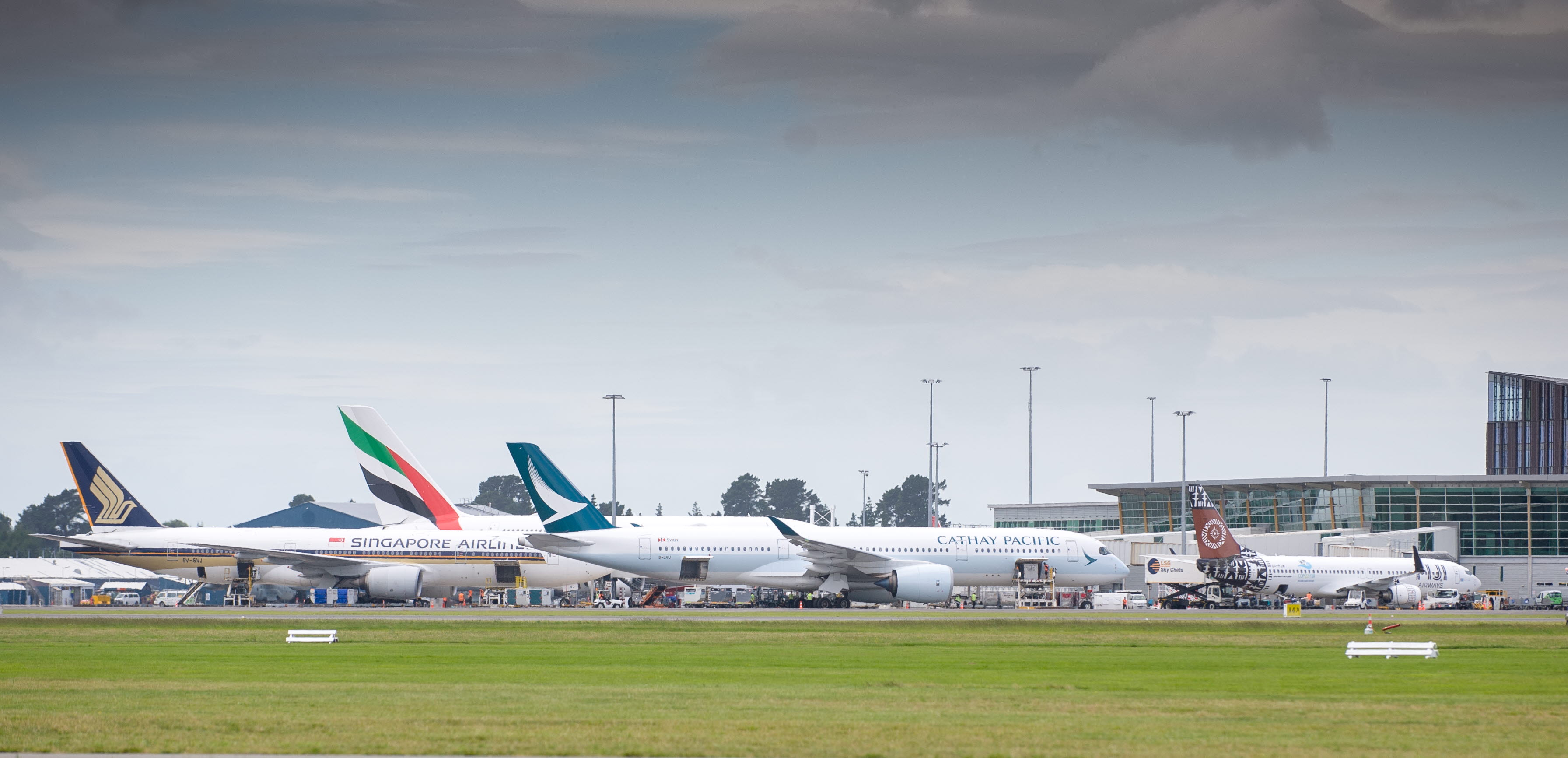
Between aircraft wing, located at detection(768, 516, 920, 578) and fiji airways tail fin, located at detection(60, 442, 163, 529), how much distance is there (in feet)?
102

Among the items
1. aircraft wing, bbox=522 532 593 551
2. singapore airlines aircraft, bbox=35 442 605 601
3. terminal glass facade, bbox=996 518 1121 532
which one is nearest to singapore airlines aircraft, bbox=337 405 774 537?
singapore airlines aircraft, bbox=35 442 605 601

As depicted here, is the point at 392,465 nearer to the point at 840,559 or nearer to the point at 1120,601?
the point at 840,559

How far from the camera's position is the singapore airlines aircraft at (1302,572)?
86438 millimetres

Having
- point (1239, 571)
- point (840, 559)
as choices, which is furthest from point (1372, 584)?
point (840, 559)

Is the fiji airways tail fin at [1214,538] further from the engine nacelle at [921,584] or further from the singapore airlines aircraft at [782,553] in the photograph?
the engine nacelle at [921,584]

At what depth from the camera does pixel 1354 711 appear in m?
23.3

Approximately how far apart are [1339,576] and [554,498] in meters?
44.0

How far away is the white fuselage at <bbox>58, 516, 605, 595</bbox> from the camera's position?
246ft

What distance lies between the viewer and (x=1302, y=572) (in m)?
88.0

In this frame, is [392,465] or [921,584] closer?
[921,584]

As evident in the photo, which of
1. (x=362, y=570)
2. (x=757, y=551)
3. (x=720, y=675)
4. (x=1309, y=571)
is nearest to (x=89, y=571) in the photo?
(x=362, y=570)

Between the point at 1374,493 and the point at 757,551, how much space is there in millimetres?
61593

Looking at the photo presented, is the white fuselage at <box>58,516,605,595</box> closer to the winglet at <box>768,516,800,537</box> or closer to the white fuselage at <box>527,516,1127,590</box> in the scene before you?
the white fuselage at <box>527,516,1127,590</box>

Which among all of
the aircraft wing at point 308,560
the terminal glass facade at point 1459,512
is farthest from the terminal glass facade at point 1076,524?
the aircraft wing at point 308,560
